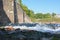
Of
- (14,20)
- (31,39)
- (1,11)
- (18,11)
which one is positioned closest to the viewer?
(31,39)

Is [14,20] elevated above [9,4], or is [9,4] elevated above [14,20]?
[9,4]

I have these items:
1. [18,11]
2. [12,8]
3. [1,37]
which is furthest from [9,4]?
[1,37]

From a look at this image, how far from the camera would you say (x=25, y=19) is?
31156 millimetres

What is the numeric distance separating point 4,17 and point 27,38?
22396 mm

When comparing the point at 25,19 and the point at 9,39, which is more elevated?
the point at 9,39

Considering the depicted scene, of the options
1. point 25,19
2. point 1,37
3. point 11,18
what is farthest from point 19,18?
point 1,37

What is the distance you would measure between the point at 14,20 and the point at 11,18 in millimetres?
658

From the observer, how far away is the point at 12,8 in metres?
27.6

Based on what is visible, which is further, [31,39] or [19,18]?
[19,18]

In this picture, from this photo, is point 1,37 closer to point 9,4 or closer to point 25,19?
point 9,4

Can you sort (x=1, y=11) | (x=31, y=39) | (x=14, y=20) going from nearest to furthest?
(x=31, y=39), (x=1, y=11), (x=14, y=20)

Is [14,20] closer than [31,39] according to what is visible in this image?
No

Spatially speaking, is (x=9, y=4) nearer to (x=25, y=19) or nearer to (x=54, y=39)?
(x=25, y=19)

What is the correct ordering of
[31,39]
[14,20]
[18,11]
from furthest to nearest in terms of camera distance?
[18,11], [14,20], [31,39]
